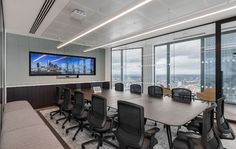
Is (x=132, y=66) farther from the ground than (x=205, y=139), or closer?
farther from the ground

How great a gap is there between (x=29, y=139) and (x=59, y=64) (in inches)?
200

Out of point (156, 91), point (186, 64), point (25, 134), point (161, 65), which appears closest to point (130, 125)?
point (25, 134)

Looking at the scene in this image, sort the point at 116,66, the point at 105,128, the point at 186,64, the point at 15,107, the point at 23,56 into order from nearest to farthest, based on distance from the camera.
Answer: the point at 105,128
the point at 15,107
the point at 23,56
the point at 186,64
the point at 116,66

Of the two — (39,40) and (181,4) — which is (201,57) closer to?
(181,4)

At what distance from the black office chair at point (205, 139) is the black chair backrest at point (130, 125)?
0.52 meters

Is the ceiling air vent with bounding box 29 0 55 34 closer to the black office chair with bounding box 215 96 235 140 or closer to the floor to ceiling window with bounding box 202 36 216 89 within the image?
the black office chair with bounding box 215 96 235 140

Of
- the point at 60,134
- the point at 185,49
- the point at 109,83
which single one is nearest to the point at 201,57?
the point at 185,49

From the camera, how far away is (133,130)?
1.83 metres

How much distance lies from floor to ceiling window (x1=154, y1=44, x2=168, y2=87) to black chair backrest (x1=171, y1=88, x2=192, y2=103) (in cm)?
284

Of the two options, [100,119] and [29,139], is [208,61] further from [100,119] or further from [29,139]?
[29,139]

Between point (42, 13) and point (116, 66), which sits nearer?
point (42, 13)

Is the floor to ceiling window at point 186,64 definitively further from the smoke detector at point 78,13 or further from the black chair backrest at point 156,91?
the smoke detector at point 78,13

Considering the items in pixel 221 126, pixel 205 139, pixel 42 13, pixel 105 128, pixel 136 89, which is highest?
pixel 42 13

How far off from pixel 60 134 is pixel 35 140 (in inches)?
65.6
